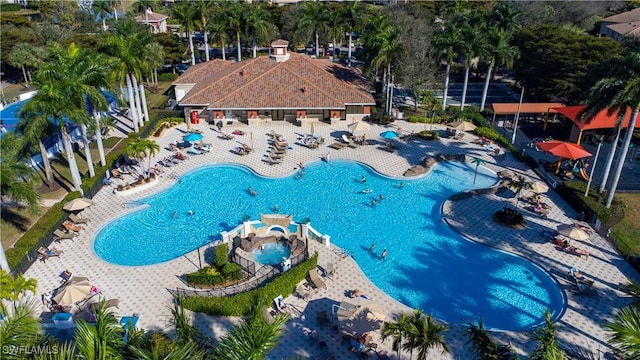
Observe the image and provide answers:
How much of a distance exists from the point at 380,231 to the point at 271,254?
27.6 ft

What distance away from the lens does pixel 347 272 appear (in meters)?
28.6

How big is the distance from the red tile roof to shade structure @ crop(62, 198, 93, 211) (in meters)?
19.9

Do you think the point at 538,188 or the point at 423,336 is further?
the point at 538,188

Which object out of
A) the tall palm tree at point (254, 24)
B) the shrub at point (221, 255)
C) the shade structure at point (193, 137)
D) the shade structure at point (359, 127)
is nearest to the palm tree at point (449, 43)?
the shade structure at point (359, 127)

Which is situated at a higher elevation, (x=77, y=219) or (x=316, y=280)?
(x=77, y=219)

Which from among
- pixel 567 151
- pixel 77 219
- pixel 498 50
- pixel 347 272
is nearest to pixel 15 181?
pixel 77 219

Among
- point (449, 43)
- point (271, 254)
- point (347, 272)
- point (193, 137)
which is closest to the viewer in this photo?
point (347, 272)

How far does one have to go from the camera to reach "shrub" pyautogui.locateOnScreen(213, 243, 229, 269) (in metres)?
28.2

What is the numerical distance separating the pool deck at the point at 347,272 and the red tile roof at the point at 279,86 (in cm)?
938

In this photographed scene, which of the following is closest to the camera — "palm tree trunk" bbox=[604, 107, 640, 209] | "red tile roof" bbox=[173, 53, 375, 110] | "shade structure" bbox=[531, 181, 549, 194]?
"palm tree trunk" bbox=[604, 107, 640, 209]

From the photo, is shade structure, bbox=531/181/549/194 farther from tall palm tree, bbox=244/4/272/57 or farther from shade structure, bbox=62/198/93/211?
tall palm tree, bbox=244/4/272/57

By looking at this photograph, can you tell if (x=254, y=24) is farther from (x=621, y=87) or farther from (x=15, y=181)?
(x=621, y=87)

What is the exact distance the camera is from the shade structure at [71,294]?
2420 centimetres

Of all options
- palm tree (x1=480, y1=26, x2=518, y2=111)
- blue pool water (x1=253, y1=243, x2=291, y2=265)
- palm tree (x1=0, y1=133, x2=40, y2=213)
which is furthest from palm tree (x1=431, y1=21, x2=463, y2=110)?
palm tree (x1=0, y1=133, x2=40, y2=213)
